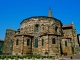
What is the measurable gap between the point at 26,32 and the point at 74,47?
16.1 metres

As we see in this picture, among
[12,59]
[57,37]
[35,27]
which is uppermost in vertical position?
[35,27]

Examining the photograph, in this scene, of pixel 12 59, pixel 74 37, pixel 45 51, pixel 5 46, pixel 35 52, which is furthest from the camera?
pixel 5 46

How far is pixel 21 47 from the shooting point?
3073cm

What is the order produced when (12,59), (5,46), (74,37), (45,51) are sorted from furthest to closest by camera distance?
(5,46) < (74,37) < (45,51) < (12,59)

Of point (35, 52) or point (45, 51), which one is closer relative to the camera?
point (45, 51)

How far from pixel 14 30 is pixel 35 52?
16.7m

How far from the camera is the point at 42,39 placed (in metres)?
31.1

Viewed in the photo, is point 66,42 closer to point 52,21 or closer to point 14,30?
point 52,21

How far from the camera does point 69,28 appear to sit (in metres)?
39.5

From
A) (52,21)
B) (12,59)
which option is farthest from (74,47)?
(12,59)

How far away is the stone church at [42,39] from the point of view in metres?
29.5

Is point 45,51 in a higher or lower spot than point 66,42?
lower

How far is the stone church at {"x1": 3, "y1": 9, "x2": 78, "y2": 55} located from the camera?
29.5 metres

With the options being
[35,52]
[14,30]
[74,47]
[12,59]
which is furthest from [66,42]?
[14,30]
